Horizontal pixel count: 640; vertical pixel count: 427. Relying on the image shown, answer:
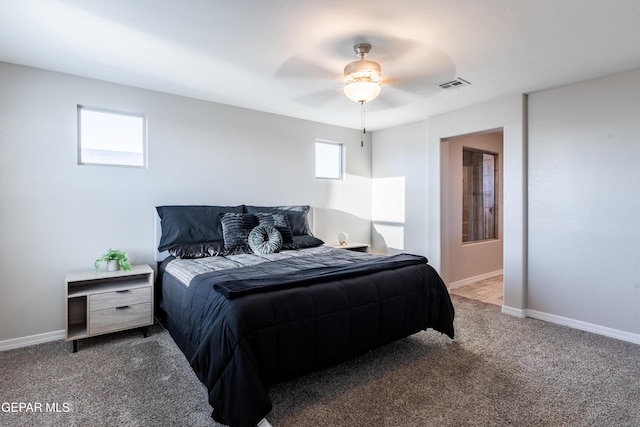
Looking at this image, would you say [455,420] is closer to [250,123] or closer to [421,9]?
[421,9]

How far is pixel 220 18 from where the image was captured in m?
2.15

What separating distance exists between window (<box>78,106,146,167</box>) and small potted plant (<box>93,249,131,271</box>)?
36.2 inches

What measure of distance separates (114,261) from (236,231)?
3.70 feet

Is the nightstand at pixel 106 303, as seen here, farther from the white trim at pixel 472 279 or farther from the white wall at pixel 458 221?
the white trim at pixel 472 279

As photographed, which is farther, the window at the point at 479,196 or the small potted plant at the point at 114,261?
the window at the point at 479,196

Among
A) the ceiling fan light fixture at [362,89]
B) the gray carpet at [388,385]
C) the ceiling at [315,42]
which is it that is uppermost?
the ceiling at [315,42]

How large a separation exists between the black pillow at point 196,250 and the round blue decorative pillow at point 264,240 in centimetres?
32

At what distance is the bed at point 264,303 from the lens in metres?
1.75

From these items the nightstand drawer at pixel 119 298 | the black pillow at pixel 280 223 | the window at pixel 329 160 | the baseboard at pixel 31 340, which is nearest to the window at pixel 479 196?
the window at pixel 329 160

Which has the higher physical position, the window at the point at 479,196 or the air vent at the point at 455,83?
the air vent at the point at 455,83

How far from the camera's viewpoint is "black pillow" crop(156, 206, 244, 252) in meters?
3.29

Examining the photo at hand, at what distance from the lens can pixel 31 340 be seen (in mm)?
2879

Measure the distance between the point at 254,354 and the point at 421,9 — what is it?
2.29 meters

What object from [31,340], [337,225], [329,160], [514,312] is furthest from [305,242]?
[31,340]
